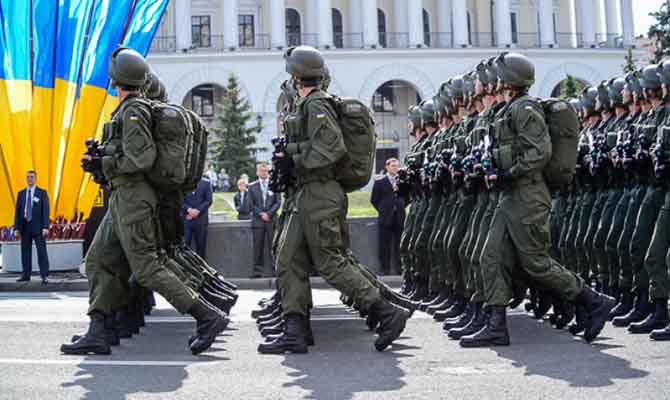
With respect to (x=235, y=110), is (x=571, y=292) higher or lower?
lower

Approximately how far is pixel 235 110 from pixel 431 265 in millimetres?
45458

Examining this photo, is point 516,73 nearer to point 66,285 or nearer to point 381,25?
point 66,285

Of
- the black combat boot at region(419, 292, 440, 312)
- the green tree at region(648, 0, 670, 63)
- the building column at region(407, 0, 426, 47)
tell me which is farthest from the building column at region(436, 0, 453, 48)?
the black combat boot at region(419, 292, 440, 312)

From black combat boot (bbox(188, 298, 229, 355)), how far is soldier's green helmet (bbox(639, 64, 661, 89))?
4623mm

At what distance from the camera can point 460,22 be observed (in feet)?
239

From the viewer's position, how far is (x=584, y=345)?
883 cm

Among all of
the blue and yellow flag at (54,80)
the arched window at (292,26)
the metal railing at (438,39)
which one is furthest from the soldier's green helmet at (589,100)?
the arched window at (292,26)

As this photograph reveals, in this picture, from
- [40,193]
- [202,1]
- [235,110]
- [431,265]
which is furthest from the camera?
[202,1]

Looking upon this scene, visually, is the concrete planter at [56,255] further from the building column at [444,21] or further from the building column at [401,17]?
the building column at [444,21]

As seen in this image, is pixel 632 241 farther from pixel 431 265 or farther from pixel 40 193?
pixel 40 193

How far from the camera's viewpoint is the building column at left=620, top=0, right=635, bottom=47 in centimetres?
7425

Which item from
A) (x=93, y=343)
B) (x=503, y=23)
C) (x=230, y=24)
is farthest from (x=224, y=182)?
(x=93, y=343)

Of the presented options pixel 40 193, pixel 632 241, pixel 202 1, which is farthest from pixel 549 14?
pixel 632 241

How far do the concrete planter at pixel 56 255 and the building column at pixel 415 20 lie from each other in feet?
184
